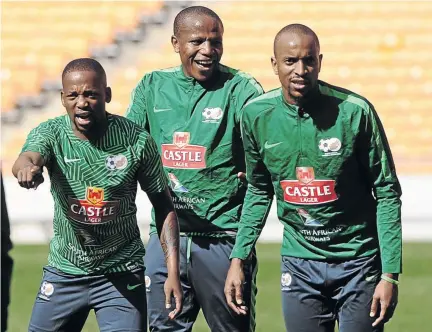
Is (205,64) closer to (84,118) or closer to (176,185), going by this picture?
(176,185)

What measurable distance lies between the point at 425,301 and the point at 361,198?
569cm

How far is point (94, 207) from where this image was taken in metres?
6.17

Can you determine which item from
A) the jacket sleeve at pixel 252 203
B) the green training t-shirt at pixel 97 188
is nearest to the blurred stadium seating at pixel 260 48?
the jacket sleeve at pixel 252 203

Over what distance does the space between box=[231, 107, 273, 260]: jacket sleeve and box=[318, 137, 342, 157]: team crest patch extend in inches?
16.2

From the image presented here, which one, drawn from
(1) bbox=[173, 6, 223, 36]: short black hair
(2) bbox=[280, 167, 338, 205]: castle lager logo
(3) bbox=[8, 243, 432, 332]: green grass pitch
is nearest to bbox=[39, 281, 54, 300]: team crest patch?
(2) bbox=[280, 167, 338, 205]: castle lager logo

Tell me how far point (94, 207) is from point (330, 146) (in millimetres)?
1294

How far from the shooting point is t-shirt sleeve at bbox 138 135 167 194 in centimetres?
626

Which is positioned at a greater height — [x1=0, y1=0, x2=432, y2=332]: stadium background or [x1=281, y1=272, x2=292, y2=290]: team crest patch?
[x1=0, y1=0, x2=432, y2=332]: stadium background

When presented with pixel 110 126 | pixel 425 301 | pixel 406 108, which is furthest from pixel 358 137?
pixel 406 108

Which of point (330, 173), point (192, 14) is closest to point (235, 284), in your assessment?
point (330, 173)

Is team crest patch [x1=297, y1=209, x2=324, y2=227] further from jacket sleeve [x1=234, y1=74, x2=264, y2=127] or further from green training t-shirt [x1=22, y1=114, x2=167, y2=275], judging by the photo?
jacket sleeve [x1=234, y1=74, x2=264, y2=127]

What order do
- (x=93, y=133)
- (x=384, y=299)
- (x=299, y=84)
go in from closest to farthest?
(x=384, y=299) < (x=299, y=84) < (x=93, y=133)

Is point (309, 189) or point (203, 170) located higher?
point (203, 170)

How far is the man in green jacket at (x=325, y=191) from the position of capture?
5992 millimetres
